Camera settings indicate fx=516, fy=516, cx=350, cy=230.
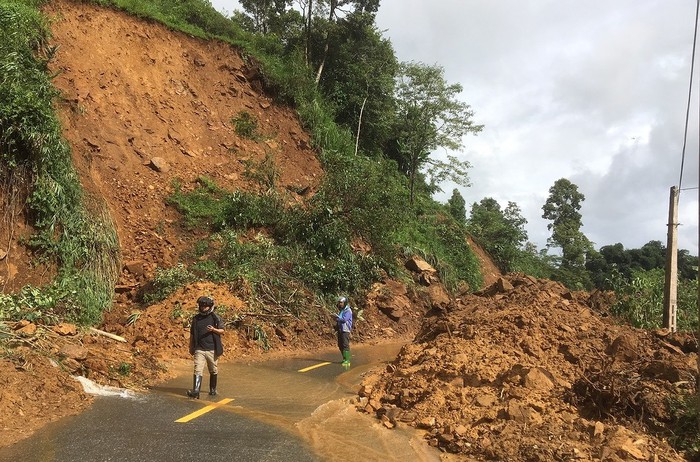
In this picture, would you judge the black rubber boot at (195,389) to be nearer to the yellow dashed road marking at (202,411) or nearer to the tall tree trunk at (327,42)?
the yellow dashed road marking at (202,411)

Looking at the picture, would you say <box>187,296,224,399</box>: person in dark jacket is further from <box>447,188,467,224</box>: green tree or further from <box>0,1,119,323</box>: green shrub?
<box>447,188,467,224</box>: green tree

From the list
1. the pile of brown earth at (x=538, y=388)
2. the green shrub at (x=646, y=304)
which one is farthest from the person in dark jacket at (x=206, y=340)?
the green shrub at (x=646, y=304)

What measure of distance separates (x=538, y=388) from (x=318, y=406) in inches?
118

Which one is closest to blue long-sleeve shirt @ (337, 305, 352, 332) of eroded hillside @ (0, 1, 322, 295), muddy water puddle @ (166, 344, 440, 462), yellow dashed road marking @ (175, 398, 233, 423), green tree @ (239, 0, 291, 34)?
muddy water puddle @ (166, 344, 440, 462)

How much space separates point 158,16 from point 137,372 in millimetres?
16701

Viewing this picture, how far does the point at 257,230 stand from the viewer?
1689cm

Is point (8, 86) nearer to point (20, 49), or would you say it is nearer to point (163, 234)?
point (20, 49)

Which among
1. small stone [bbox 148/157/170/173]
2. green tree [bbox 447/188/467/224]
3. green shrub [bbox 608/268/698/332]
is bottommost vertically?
green shrub [bbox 608/268/698/332]

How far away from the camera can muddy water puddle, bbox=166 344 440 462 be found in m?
5.60

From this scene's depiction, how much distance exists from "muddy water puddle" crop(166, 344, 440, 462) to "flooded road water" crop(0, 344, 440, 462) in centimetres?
1

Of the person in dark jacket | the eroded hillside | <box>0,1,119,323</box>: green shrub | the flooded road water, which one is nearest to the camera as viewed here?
the flooded road water

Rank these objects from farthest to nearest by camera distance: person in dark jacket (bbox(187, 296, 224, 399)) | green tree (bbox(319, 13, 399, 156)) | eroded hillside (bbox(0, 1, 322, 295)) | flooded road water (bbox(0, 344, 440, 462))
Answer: green tree (bbox(319, 13, 399, 156)) < eroded hillside (bbox(0, 1, 322, 295)) < person in dark jacket (bbox(187, 296, 224, 399)) < flooded road water (bbox(0, 344, 440, 462))

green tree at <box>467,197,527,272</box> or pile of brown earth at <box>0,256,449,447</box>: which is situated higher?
green tree at <box>467,197,527,272</box>

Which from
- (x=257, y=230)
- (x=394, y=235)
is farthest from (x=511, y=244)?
(x=257, y=230)
